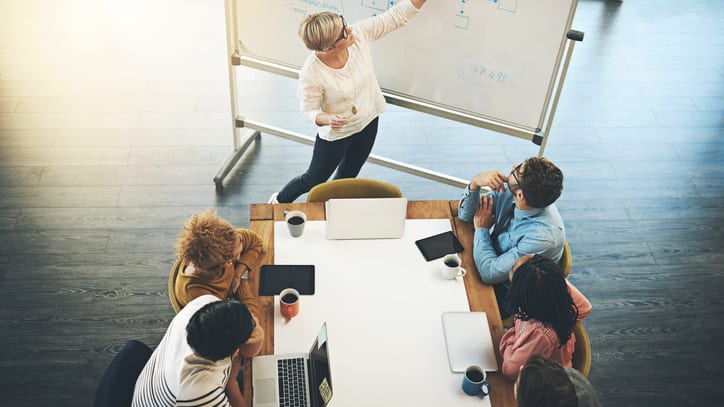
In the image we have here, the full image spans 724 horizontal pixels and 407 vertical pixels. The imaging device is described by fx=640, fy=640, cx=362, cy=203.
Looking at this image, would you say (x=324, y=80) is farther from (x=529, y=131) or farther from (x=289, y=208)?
(x=529, y=131)

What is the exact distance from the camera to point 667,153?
14.8 feet

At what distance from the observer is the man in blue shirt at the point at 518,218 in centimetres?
247

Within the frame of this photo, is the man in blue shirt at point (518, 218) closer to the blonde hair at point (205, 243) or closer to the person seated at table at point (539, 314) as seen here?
the person seated at table at point (539, 314)

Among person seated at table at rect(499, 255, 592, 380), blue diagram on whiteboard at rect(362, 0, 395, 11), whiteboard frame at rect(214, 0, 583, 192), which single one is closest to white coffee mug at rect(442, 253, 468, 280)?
person seated at table at rect(499, 255, 592, 380)

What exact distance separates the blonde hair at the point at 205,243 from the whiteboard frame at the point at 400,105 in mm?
1614

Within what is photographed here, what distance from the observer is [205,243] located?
7.22 feet

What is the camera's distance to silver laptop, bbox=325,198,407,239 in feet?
8.71

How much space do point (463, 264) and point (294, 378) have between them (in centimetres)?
86

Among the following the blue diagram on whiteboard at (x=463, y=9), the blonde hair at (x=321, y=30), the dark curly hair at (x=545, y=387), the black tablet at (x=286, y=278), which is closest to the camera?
the dark curly hair at (x=545, y=387)

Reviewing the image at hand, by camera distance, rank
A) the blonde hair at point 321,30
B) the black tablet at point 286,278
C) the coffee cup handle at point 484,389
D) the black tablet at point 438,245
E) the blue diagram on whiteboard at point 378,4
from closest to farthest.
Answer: the coffee cup handle at point 484,389, the black tablet at point 286,278, the black tablet at point 438,245, the blonde hair at point 321,30, the blue diagram on whiteboard at point 378,4

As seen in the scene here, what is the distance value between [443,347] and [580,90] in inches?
133

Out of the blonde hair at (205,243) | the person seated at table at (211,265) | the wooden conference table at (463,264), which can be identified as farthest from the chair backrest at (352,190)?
the blonde hair at (205,243)

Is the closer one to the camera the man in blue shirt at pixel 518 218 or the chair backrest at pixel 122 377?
the chair backrest at pixel 122 377

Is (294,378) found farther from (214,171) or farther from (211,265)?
(214,171)
